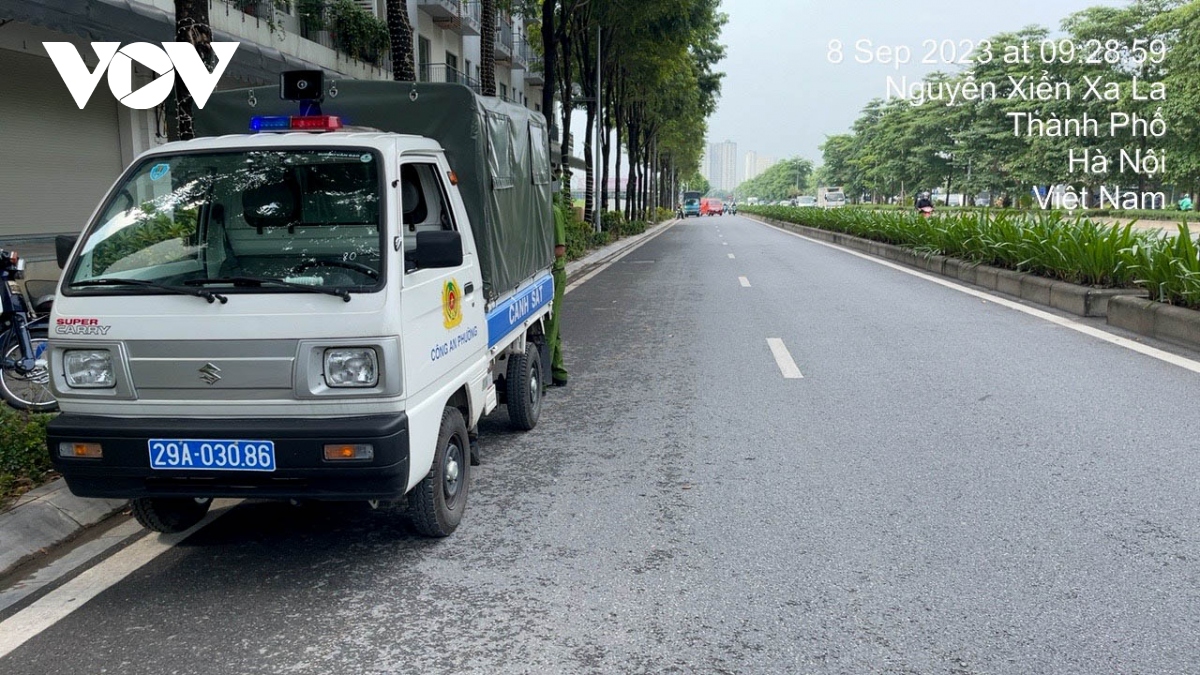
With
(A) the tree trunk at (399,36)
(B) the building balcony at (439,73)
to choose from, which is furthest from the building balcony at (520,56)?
(A) the tree trunk at (399,36)

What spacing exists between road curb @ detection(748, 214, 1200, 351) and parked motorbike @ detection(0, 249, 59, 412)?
9956 millimetres

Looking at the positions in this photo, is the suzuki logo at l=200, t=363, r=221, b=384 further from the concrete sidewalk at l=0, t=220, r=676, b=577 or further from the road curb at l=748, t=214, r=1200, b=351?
the road curb at l=748, t=214, r=1200, b=351

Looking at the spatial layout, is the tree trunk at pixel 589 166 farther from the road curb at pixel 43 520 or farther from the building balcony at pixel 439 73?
the road curb at pixel 43 520

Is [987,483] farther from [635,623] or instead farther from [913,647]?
[635,623]

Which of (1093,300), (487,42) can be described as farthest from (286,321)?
(487,42)

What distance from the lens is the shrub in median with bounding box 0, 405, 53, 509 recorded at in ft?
15.8

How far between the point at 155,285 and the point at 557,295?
4210 mm

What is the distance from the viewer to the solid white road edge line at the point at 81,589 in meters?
3.53

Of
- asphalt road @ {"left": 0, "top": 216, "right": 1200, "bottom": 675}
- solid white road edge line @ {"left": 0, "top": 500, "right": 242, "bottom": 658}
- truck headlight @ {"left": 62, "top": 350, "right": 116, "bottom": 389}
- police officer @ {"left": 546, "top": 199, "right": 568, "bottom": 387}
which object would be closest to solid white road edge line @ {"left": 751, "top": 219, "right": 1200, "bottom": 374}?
asphalt road @ {"left": 0, "top": 216, "right": 1200, "bottom": 675}

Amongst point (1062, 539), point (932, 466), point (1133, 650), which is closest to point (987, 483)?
point (932, 466)

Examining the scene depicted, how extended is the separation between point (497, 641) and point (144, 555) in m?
1.89

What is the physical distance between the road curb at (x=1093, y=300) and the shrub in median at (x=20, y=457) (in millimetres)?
9592

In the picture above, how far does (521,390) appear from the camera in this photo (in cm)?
640

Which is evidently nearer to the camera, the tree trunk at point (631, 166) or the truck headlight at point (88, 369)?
the truck headlight at point (88, 369)
